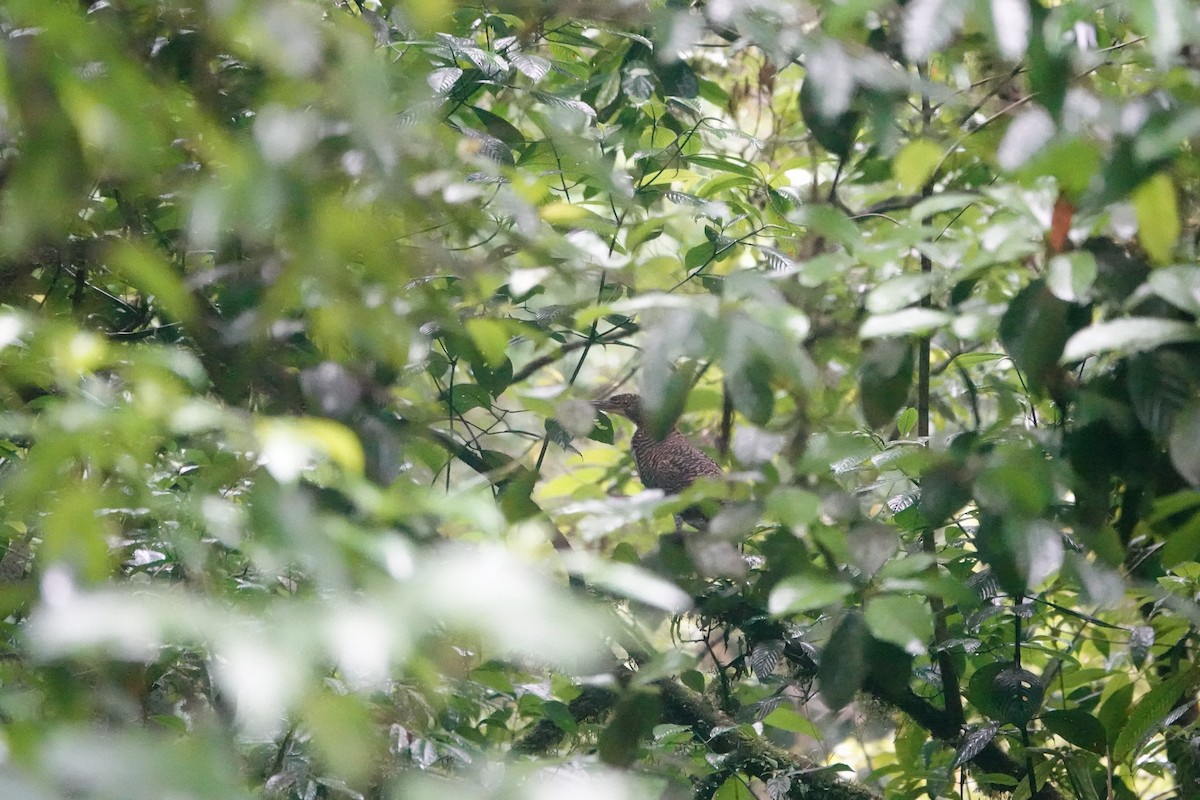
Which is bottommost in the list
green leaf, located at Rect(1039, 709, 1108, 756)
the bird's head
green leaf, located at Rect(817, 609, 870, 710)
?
the bird's head

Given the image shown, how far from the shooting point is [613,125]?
178 cm

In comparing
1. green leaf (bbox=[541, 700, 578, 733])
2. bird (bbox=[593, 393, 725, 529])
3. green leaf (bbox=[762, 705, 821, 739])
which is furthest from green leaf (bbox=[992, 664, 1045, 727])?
bird (bbox=[593, 393, 725, 529])

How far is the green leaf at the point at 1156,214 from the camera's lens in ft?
2.35

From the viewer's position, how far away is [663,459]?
260 centimetres

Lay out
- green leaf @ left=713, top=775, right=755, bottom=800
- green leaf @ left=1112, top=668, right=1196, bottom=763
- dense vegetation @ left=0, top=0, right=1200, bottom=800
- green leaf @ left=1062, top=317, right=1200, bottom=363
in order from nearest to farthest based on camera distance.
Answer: dense vegetation @ left=0, top=0, right=1200, bottom=800
green leaf @ left=1062, top=317, right=1200, bottom=363
green leaf @ left=1112, top=668, right=1196, bottom=763
green leaf @ left=713, top=775, right=755, bottom=800

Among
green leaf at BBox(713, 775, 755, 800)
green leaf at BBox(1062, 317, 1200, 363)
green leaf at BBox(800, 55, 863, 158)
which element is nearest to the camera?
green leaf at BBox(1062, 317, 1200, 363)

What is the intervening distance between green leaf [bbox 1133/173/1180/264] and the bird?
1648 mm

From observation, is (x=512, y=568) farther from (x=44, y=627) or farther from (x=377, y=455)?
(x=377, y=455)

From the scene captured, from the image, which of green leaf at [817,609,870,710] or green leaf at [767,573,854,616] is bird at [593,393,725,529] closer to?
green leaf at [817,609,870,710]

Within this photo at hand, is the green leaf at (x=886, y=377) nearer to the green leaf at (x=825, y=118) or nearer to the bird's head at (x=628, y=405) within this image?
the green leaf at (x=825, y=118)

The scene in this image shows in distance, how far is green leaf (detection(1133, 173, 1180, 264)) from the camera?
0.72 m

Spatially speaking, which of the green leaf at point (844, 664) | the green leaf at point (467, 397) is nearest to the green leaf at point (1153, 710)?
the green leaf at point (844, 664)

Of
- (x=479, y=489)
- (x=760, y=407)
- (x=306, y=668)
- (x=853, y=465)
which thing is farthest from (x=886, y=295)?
(x=853, y=465)

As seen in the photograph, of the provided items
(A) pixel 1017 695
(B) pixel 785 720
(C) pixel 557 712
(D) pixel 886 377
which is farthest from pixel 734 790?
(D) pixel 886 377
